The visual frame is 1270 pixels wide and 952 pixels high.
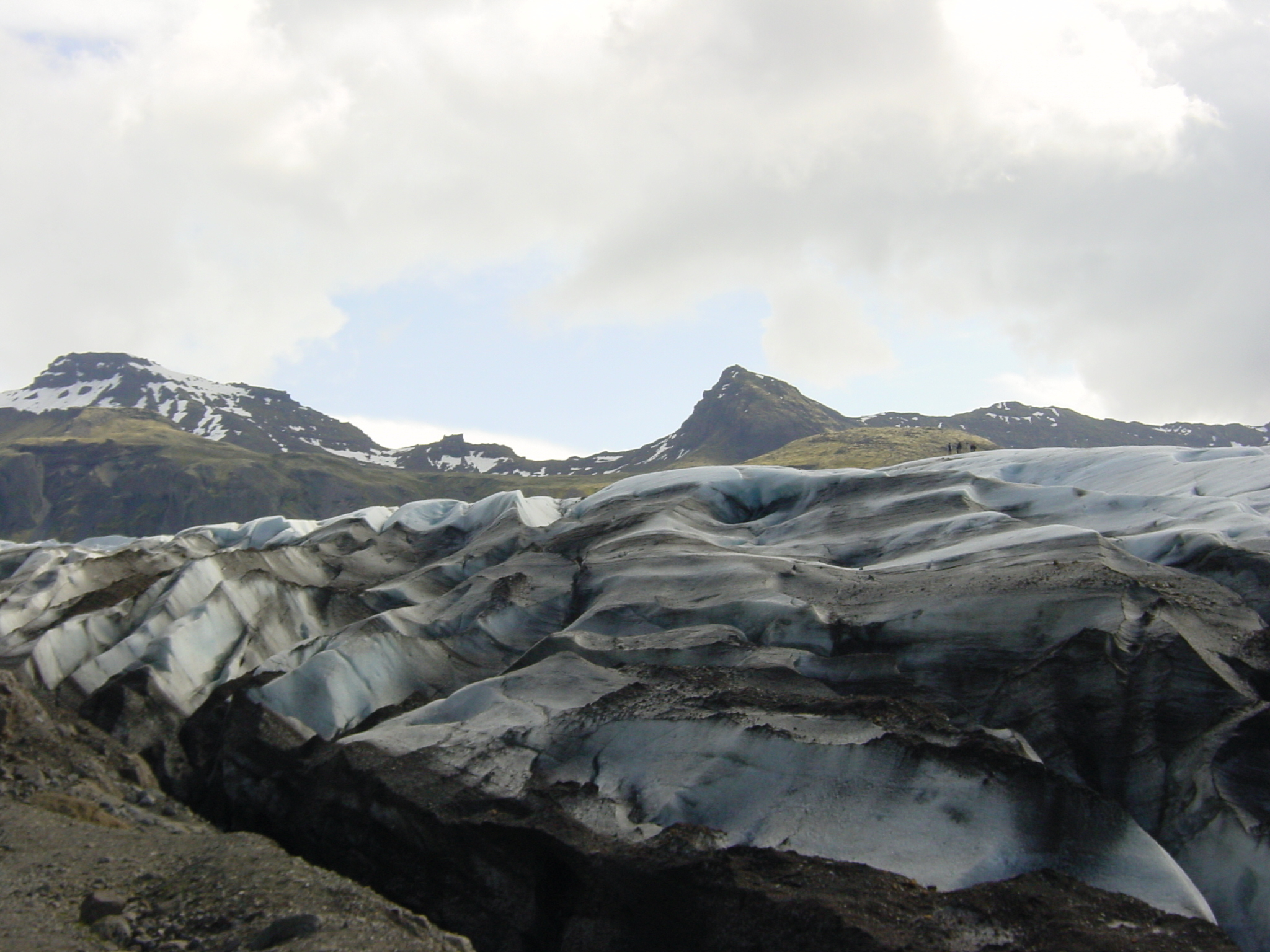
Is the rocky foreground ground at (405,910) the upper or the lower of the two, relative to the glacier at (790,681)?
lower

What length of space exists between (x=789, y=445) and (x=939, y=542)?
523 ft

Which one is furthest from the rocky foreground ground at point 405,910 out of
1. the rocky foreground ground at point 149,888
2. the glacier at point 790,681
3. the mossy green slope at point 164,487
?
the mossy green slope at point 164,487

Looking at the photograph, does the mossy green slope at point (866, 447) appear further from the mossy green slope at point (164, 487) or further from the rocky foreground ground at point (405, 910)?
the rocky foreground ground at point (405, 910)

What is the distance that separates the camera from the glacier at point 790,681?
10.1 meters

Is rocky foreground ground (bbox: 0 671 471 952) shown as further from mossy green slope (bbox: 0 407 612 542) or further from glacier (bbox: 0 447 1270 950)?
mossy green slope (bbox: 0 407 612 542)

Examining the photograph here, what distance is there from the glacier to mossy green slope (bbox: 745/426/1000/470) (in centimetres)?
11266

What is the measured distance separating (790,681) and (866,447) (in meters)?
145

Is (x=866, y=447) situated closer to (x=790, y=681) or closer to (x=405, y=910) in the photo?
(x=790, y=681)

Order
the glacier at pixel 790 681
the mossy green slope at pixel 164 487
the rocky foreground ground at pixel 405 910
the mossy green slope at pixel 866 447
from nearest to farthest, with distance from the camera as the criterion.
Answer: the rocky foreground ground at pixel 405 910 → the glacier at pixel 790 681 → the mossy green slope at pixel 866 447 → the mossy green slope at pixel 164 487

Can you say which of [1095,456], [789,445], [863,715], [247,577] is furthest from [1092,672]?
[789,445]

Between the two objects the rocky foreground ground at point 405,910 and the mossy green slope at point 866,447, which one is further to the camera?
the mossy green slope at point 866,447

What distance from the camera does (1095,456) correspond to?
84.4 ft

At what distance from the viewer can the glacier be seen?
10.1 meters

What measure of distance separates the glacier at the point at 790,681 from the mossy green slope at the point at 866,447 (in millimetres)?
112663
